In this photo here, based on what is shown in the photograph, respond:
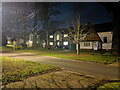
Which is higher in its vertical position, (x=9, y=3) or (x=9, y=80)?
(x=9, y=3)

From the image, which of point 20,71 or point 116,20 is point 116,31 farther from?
point 20,71

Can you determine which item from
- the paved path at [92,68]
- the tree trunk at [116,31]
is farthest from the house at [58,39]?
the paved path at [92,68]

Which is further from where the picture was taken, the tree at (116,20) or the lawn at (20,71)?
the tree at (116,20)

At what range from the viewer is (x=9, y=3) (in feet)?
35.9

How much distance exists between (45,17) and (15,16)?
24.5m

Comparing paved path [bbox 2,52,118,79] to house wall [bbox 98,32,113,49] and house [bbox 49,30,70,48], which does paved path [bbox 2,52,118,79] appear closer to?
house wall [bbox 98,32,113,49]

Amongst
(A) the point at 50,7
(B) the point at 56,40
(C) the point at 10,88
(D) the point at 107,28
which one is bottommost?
(C) the point at 10,88

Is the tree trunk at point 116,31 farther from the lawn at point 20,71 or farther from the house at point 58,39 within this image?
the house at point 58,39

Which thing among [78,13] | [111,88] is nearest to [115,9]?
[78,13]

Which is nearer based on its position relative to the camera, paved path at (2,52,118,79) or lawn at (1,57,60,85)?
lawn at (1,57,60,85)

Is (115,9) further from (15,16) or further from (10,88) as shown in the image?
(10,88)

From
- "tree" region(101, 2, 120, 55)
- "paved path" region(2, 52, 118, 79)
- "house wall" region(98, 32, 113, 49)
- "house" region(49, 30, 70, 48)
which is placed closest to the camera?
"paved path" region(2, 52, 118, 79)

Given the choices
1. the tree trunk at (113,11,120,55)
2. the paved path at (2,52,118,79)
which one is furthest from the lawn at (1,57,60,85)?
the tree trunk at (113,11,120,55)

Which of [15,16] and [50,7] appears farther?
[50,7]
